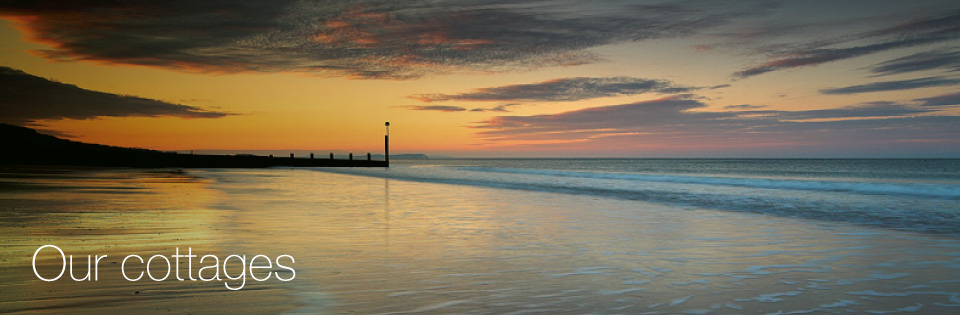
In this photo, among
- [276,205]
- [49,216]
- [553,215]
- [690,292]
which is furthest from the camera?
[276,205]

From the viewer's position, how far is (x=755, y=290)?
5.38m

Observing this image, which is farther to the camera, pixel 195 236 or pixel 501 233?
pixel 501 233

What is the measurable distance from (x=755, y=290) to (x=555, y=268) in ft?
6.52

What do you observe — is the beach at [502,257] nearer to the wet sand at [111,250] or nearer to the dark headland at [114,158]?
the wet sand at [111,250]

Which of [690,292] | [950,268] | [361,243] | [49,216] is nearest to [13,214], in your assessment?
[49,216]

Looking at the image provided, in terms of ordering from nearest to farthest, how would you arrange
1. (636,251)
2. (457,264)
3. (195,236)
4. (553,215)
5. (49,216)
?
(457,264), (636,251), (195,236), (49,216), (553,215)

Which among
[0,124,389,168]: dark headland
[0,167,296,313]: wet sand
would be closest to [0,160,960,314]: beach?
[0,167,296,313]: wet sand

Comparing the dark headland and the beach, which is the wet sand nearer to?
the beach

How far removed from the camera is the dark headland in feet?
177

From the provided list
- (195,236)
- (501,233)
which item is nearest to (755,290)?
(501,233)

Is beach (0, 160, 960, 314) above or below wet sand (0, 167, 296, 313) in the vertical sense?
below

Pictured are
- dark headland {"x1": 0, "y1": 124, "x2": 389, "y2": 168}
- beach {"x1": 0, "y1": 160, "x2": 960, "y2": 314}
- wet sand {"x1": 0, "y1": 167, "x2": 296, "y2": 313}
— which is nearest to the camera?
wet sand {"x1": 0, "y1": 167, "x2": 296, "y2": 313}

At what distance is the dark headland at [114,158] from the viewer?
177 feet

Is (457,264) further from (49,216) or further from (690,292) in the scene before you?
(49,216)
